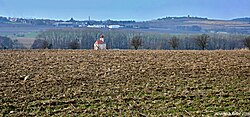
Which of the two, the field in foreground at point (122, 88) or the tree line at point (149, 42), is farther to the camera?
the tree line at point (149, 42)

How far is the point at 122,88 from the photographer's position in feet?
44.4

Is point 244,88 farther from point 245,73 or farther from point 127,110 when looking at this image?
point 127,110

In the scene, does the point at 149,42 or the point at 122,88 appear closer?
the point at 122,88

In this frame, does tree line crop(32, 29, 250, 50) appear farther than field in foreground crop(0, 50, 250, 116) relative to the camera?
Yes

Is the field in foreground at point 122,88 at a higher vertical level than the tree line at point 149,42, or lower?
higher

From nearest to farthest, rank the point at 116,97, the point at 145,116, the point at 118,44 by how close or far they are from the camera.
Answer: the point at 145,116, the point at 116,97, the point at 118,44

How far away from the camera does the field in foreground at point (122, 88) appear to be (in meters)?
10.8

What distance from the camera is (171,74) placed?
16.7 meters

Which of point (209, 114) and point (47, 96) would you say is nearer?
point (209, 114)

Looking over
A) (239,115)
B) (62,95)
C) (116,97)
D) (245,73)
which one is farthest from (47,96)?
(245,73)

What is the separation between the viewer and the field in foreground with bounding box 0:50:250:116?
427 inches

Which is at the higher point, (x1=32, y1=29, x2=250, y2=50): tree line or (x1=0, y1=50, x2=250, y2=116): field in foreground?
(x1=0, y1=50, x2=250, y2=116): field in foreground

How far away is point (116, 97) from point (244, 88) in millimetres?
5210

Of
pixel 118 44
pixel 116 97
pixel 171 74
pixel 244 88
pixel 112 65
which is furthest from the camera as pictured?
pixel 118 44
